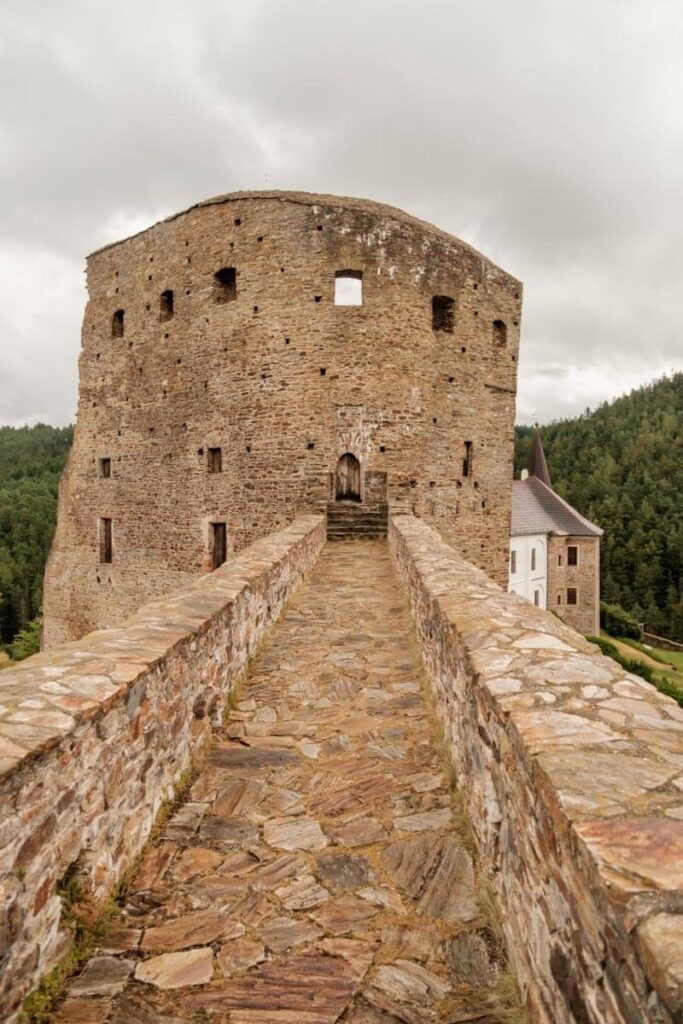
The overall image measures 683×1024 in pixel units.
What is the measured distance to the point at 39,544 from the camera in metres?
67.9

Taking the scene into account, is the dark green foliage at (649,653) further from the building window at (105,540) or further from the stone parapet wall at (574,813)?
the stone parapet wall at (574,813)

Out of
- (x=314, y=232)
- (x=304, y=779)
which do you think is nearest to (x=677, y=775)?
(x=304, y=779)

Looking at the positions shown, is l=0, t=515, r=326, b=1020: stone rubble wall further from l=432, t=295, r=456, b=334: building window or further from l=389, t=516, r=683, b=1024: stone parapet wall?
l=432, t=295, r=456, b=334: building window

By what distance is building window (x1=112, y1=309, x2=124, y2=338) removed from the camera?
17.0 metres

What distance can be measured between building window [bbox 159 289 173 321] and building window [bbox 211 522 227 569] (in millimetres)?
5796

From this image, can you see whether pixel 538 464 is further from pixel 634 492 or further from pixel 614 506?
pixel 634 492

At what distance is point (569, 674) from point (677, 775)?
868 mm

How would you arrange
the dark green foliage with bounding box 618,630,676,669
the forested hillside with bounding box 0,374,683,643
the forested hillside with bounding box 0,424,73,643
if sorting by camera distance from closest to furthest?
1. the dark green foliage with bounding box 618,630,676,669
2. the forested hillside with bounding box 0,374,683,643
3. the forested hillside with bounding box 0,424,73,643

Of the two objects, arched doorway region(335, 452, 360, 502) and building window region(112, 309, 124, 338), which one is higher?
building window region(112, 309, 124, 338)

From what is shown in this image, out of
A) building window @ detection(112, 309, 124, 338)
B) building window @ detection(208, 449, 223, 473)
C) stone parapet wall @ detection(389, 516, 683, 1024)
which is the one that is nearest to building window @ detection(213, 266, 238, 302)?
building window @ detection(208, 449, 223, 473)

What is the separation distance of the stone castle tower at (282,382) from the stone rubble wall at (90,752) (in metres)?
9.79

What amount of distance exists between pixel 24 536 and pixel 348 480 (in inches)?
2604

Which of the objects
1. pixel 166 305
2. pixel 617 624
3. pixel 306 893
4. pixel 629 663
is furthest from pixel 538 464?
pixel 306 893

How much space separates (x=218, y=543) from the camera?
48.3 feet
